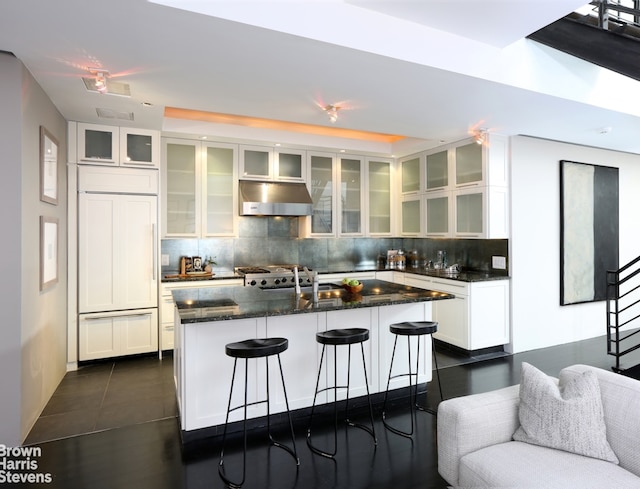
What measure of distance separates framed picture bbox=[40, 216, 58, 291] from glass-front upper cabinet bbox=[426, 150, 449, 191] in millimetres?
4471

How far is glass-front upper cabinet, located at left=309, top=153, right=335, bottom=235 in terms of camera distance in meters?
5.60

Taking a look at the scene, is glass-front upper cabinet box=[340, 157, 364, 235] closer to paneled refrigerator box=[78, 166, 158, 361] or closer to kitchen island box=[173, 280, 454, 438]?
kitchen island box=[173, 280, 454, 438]

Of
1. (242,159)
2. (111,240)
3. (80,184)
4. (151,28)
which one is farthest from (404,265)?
(151,28)

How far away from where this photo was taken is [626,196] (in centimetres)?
567

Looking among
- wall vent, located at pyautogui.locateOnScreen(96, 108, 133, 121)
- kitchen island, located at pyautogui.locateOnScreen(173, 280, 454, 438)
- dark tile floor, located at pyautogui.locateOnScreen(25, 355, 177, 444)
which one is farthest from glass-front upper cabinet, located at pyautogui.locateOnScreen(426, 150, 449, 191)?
dark tile floor, located at pyautogui.locateOnScreen(25, 355, 177, 444)

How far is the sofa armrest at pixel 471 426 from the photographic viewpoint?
190cm

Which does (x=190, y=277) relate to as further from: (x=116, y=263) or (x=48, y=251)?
(x=48, y=251)

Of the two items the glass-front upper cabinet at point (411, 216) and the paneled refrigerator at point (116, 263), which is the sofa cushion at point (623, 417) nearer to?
the glass-front upper cabinet at point (411, 216)

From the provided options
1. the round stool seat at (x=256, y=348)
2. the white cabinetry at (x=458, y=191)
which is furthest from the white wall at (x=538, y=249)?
the round stool seat at (x=256, y=348)

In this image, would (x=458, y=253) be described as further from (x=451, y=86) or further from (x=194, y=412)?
(x=194, y=412)

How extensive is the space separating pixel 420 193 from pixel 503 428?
4143mm

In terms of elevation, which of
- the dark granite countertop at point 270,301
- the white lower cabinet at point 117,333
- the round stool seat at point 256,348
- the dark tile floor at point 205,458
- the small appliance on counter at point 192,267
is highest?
the small appliance on counter at point 192,267

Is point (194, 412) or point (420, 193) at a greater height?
point (420, 193)

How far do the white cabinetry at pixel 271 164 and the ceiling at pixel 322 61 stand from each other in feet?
4.09
